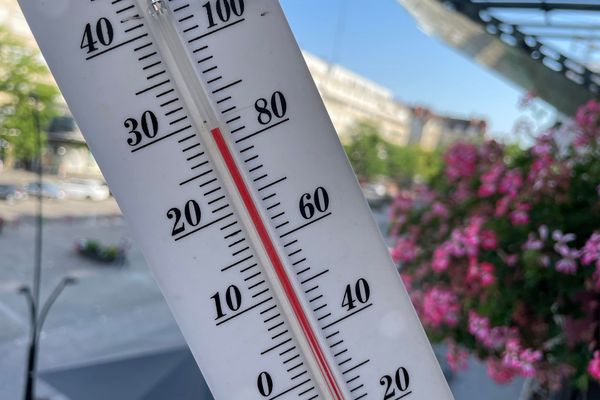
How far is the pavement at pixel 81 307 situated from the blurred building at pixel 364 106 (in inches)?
73.5

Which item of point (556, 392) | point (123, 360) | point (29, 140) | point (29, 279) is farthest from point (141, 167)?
point (29, 279)

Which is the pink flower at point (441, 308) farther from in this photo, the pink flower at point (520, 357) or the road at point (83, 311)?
the road at point (83, 311)

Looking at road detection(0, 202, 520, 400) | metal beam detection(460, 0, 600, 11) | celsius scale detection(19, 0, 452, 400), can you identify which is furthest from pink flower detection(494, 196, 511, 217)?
road detection(0, 202, 520, 400)

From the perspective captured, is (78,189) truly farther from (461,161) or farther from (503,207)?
(503,207)

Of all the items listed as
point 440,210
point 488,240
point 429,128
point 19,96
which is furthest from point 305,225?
point 429,128

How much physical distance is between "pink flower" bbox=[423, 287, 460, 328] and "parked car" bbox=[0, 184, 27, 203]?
457 centimetres

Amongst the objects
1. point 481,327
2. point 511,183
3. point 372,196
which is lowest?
point 481,327

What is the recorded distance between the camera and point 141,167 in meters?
0.34

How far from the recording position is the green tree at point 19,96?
279 centimetres

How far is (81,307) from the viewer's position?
145 inches

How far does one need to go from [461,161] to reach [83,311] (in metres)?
3.13

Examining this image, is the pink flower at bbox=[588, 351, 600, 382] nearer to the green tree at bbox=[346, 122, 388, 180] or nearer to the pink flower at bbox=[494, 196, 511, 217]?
the pink flower at bbox=[494, 196, 511, 217]

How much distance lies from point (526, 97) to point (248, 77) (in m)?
1.22

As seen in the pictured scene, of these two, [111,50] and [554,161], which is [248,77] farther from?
[554,161]
